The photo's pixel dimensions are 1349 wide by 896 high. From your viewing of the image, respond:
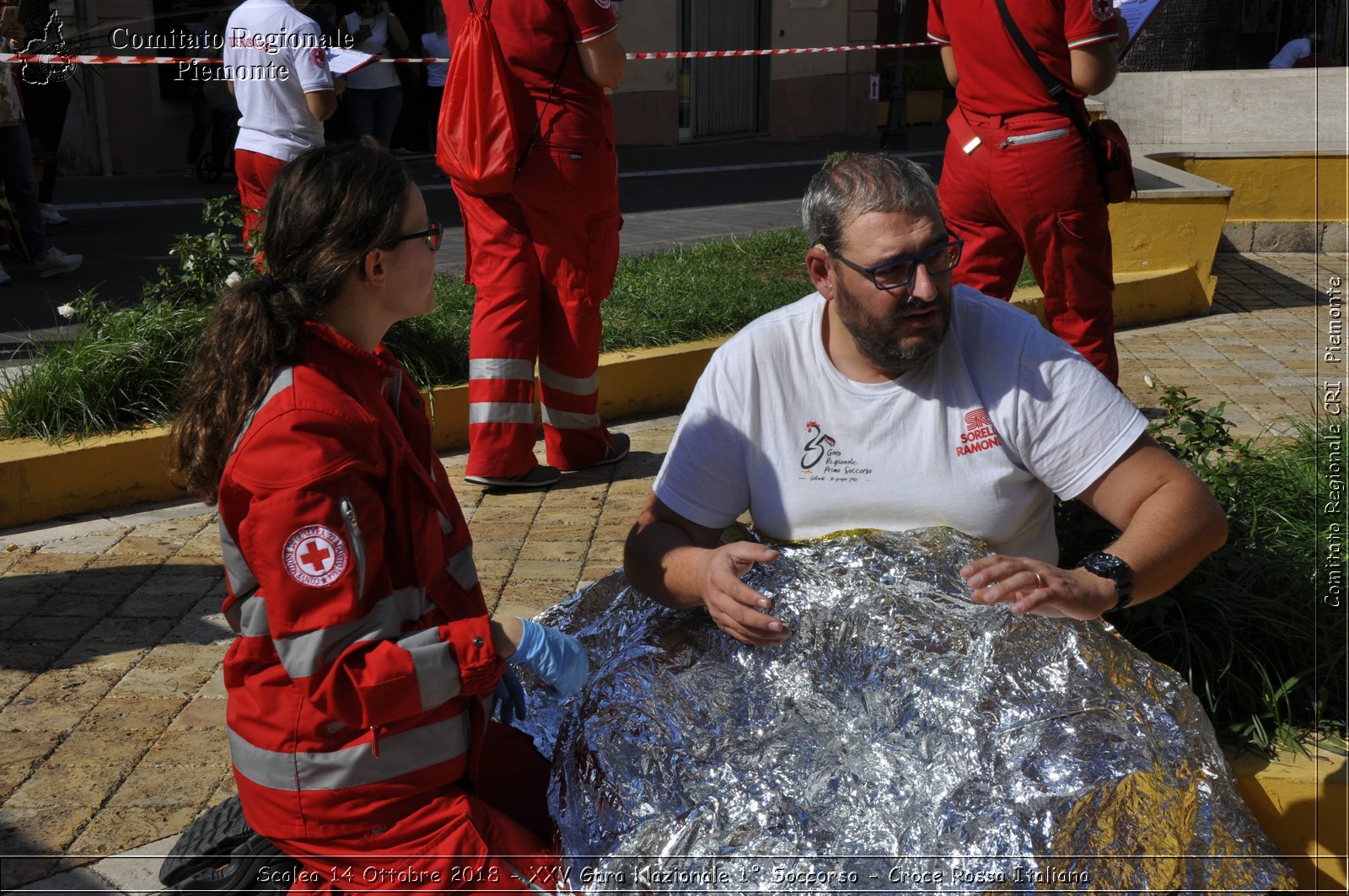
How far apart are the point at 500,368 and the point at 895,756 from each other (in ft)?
10.2

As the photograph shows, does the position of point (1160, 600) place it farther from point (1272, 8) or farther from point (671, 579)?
point (1272, 8)

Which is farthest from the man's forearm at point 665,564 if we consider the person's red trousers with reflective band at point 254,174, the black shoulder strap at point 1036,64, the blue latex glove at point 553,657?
the person's red trousers with reflective band at point 254,174

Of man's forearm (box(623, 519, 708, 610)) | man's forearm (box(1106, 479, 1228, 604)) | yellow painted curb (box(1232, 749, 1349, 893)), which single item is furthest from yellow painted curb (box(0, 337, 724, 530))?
yellow painted curb (box(1232, 749, 1349, 893))

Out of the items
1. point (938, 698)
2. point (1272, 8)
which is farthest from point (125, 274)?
point (1272, 8)

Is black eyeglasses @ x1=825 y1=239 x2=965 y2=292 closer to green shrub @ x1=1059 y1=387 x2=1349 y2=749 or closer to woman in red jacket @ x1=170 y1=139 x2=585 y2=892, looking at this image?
woman in red jacket @ x1=170 y1=139 x2=585 y2=892

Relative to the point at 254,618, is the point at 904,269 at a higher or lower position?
higher

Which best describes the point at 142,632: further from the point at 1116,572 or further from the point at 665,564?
the point at 1116,572

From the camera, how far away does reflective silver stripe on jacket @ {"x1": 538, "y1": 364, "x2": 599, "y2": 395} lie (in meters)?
5.31

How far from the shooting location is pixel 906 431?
2617 mm

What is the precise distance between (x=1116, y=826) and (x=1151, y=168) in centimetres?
780

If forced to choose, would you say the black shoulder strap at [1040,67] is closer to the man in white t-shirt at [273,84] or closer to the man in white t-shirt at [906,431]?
the man in white t-shirt at [906,431]

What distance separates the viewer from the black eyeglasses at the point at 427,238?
2328mm

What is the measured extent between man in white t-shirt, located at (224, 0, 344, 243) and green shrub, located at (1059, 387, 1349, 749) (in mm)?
4461

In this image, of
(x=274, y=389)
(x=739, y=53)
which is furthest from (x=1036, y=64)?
(x=739, y=53)
